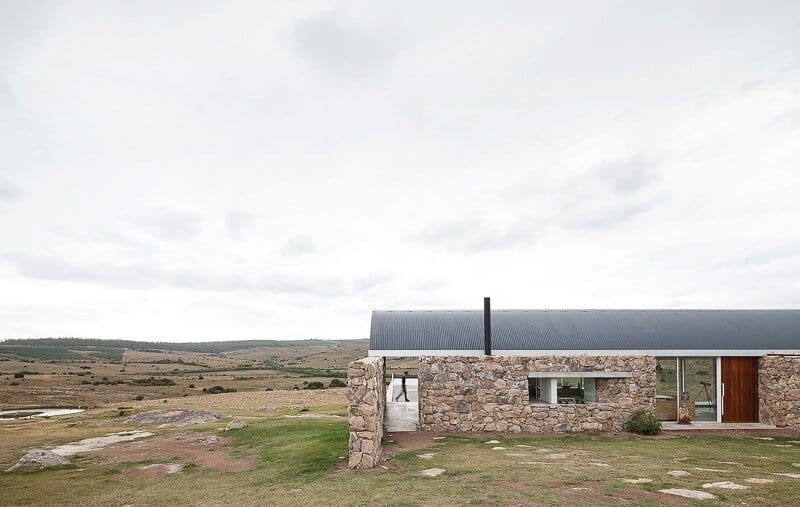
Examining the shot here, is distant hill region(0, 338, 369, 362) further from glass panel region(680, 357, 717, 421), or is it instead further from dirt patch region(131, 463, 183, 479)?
glass panel region(680, 357, 717, 421)

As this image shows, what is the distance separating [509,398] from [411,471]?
22.6 ft

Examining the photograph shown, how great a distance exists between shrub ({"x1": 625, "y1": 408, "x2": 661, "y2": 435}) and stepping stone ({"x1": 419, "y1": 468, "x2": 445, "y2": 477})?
9.24m

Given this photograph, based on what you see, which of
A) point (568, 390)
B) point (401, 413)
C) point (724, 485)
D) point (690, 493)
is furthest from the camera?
point (401, 413)

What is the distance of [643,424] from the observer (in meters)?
18.2

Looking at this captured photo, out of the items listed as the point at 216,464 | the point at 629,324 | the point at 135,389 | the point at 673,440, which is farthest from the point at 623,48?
the point at 135,389

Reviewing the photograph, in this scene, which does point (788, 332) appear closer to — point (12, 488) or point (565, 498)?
point (565, 498)

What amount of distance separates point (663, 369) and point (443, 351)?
9.11 m

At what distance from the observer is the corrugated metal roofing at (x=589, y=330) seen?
66.8 ft

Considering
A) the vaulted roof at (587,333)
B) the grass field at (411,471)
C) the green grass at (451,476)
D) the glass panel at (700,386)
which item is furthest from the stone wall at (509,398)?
the glass panel at (700,386)

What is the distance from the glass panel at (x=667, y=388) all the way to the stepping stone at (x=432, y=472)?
39.2ft

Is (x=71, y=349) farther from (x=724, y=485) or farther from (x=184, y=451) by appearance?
(x=724, y=485)

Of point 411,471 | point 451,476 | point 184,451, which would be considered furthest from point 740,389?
point 184,451

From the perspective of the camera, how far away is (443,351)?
65.1ft

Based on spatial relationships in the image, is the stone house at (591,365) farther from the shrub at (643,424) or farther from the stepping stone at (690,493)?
the stepping stone at (690,493)
